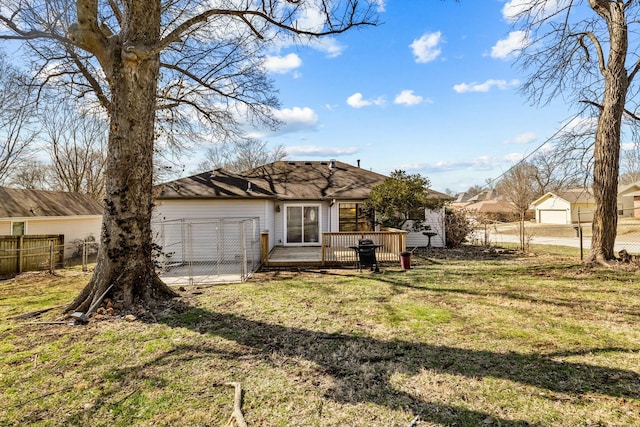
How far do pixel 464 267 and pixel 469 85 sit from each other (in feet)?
24.7

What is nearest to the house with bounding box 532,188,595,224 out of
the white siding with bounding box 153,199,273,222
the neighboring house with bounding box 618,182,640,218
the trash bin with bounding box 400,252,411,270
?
the neighboring house with bounding box 618,182,640,218

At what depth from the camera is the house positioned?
34281mm

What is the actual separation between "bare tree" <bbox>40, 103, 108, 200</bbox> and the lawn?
23.9m

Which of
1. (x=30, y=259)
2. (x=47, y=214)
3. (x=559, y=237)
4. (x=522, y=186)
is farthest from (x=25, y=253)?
(x=522, y=186)

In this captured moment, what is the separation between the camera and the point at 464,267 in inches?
409

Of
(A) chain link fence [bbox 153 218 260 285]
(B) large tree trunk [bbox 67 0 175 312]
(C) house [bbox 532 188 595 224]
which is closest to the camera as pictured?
(B) large tree trunk [bbox 67 0 175 312]

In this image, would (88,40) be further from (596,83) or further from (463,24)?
(596,83)

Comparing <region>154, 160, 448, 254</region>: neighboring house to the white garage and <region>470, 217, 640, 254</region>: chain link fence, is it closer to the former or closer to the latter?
<region>470, 217, 640, 254</region>: chain link fence

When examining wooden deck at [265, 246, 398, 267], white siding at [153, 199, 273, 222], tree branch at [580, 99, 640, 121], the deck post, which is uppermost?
tree branch at [580, 99, 640, 121]

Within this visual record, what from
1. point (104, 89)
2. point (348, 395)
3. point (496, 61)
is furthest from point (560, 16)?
point (104, 89)

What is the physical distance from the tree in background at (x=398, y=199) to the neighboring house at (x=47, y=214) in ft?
54.3

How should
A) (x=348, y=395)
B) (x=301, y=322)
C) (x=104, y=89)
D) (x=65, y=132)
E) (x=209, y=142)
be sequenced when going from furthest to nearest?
1. (x=65, y=132)
2. (x=209, y=142)
3. (x=104, y=89)
4. (x=301, y=322)
5. (x=348, y=395)

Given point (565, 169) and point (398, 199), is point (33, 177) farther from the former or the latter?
point (565, 169)

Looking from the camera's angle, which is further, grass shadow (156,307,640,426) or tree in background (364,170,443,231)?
tree in background (364,170,443,231)
